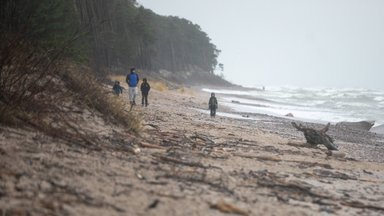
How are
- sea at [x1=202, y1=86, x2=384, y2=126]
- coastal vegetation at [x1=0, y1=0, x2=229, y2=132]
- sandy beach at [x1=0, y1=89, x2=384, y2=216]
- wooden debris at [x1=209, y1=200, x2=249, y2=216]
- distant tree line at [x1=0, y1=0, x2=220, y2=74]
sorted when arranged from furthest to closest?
1. sea at [x1=202, y1=86, x2=384, y2=126]
2. distant tree line at [x1=0, y1=0, x2=220, y2=74]
3. coastal vegetation at [x1=0, y1=0, x2=229, y2=132]
4. wooden debris at [x1=209, y1=200, x2=249, y2=216]
5. sandy beach at [x1=0, y1=89, x2=384, y2=216]

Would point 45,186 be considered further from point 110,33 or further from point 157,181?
point 110,33

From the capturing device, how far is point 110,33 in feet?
54.3

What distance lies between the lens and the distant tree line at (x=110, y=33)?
512 cm

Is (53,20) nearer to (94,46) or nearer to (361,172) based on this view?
(361,172)

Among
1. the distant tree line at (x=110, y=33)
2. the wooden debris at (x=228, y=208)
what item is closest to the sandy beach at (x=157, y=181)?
the wooden debris at (x=228, y=208)

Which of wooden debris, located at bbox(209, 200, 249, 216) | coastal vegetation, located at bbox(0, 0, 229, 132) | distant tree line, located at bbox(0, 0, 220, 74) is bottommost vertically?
wooden debris, located at bbox(209, 200, 249, 216)

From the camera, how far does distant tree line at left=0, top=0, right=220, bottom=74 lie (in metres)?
5.12

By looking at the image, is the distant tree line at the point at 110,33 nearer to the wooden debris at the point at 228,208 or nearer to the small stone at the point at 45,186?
the small stone at the point at 45,186

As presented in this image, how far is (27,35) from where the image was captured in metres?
4.93

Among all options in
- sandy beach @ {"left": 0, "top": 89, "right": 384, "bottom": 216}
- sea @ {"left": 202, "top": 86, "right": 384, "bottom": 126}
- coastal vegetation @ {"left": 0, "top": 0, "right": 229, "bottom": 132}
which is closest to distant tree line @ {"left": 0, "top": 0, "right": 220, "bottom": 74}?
coastal vegetation @ {"left": 0, "top": 0, "right": 229, "bottom": 132}

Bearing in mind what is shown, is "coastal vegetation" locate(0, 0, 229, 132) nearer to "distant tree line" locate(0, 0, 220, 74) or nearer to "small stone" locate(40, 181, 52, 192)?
"distant tree line" locate(0, 0, 220, 74)

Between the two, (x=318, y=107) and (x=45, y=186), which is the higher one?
(x=318, y=107)

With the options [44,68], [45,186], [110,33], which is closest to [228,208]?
[45,186]

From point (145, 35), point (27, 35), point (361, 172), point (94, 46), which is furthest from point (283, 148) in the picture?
point (145, 35)
